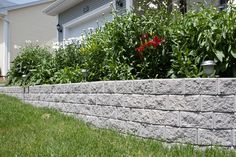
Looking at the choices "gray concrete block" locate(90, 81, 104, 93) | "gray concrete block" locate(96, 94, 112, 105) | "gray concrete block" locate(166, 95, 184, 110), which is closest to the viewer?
"gray concrete block" locate(166, 95, 184, 110)

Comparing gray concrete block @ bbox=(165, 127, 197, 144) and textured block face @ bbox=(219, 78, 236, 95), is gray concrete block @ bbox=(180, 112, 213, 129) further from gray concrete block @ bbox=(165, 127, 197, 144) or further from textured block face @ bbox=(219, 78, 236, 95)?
textured block face @ bbox=(219, 78, 236, 95)

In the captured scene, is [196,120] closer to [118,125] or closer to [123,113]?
[123,113]

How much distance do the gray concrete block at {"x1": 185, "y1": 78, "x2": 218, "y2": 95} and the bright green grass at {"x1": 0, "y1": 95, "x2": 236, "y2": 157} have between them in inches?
24.3

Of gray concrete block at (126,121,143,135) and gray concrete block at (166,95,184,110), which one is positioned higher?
gray concrete block at (166,95,184,110)

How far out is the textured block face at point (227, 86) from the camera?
3.92 metres

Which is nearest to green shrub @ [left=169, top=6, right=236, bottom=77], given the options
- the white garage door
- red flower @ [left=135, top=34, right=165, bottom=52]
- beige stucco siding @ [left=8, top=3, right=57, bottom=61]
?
red flower @ [left=135, top=34, right=165, bottom=52]

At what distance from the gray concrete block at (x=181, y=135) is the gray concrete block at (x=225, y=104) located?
0.37 m

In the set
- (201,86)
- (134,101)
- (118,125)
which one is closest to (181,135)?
(201,86)

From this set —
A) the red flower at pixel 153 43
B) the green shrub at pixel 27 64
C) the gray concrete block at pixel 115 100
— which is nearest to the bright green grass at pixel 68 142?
the gray concrete block at pixel 115 100

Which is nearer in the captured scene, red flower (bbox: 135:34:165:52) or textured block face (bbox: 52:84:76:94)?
red flower (bbox: 135:34:165:52)

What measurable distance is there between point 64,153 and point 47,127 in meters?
1.68

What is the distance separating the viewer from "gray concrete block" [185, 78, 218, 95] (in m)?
4.00

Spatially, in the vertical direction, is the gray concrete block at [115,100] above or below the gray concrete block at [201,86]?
below

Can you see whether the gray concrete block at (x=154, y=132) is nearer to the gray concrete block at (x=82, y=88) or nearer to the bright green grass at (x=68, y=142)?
the bright green grass at (x=68, y=142)
